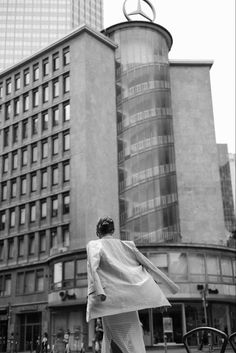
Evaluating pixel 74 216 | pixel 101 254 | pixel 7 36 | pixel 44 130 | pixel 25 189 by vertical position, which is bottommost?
pixel 101 254

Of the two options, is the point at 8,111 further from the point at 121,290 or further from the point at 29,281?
the point at 121,290

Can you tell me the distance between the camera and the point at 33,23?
76375 millimetres

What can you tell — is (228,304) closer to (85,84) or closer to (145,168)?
(145,168)

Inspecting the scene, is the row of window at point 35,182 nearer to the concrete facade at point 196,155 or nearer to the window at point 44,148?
the window at point 44,148

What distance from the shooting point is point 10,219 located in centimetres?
5134

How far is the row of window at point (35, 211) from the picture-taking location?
46406 mm

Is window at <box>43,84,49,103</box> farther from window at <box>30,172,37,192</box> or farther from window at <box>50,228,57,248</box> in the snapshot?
window at <box>50,228,57,248</box>

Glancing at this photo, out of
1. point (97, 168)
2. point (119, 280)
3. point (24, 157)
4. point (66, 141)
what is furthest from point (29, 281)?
point (119, 280)

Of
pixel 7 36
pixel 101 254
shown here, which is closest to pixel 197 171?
pixel 7 36

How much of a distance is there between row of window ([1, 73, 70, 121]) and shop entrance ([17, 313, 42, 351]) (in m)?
21.5

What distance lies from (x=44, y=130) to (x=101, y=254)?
46964 mm

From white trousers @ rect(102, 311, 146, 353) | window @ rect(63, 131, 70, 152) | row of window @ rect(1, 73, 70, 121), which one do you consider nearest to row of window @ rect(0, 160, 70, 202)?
window @ rect(63, 131, 70, 152)

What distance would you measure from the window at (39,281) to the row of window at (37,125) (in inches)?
565

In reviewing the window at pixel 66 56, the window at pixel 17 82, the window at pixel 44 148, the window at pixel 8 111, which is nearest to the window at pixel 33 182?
the window at pixel 44 148
